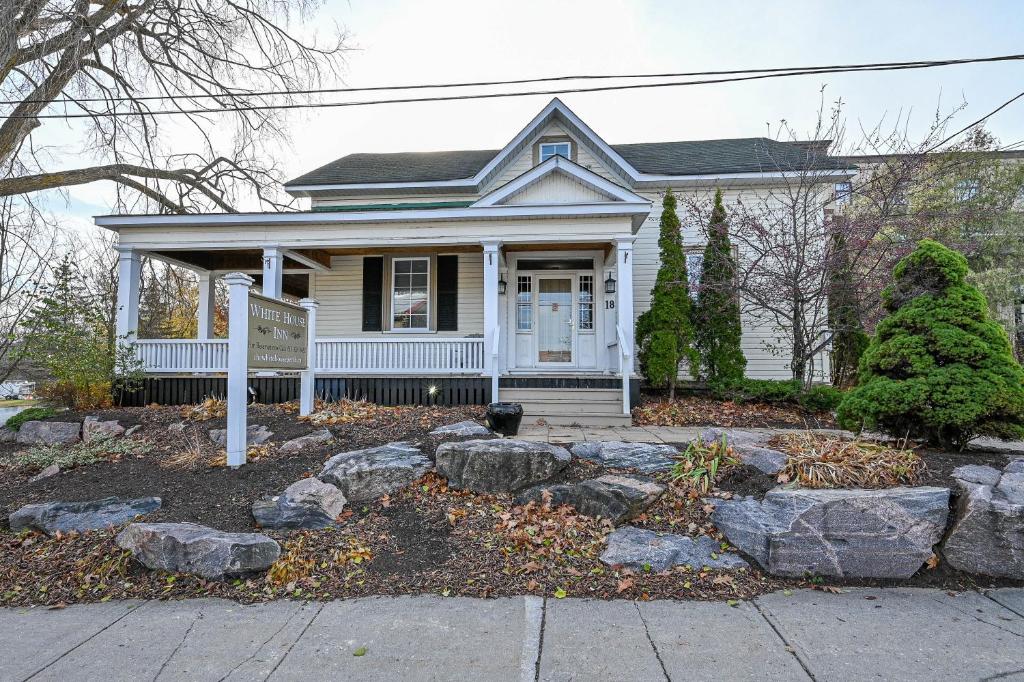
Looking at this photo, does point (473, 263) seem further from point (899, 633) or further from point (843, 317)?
point (899, 633)

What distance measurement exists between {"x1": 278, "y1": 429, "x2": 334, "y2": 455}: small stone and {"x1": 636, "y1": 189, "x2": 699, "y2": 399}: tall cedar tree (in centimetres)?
583

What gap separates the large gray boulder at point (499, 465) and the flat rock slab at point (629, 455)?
414mm

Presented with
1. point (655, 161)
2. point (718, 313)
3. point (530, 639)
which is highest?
point (655, 161)

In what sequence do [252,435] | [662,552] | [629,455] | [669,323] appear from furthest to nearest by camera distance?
[669,323] < [252,435] < [629,455] < [662,552]

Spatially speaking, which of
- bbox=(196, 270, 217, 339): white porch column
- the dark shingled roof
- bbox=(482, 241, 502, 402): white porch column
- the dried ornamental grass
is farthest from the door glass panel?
bbox=(196, 270, 217, 339): white porch column

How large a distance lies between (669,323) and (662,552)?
6.32 metres

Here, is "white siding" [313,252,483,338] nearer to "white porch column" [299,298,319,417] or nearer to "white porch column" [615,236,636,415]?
"white porch column" [615,236,636,415]

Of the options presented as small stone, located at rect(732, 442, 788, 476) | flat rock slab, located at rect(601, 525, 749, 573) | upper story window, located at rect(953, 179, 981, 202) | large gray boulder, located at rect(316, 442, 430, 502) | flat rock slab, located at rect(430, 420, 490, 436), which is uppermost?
upper story window, located at rect(953, 179, 981, 202)

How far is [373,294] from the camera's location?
1113 centimetres

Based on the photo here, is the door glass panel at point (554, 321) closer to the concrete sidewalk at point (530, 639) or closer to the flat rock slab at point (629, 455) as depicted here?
the flat rock slab at point (629, 455)

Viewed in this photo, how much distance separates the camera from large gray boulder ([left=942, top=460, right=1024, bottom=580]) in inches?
128

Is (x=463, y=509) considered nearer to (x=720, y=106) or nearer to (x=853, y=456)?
(x=853, y=456)

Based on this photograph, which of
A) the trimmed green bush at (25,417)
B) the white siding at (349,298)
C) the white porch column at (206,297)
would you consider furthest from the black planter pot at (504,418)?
the white porch column at (206,297)

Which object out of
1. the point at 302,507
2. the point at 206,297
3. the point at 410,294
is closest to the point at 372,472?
the point at 302,507
